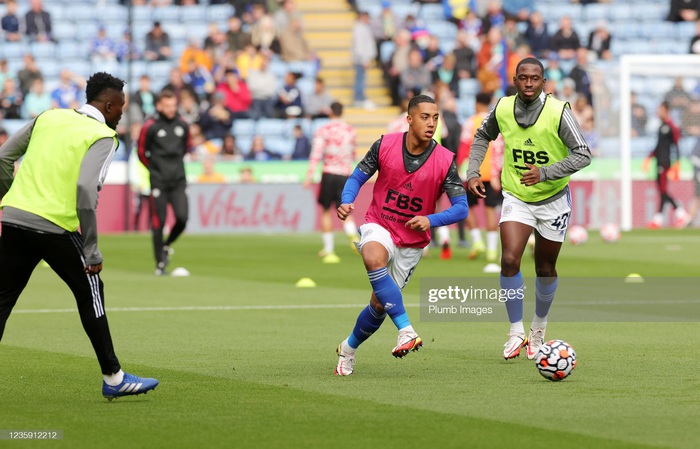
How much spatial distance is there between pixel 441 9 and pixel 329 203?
47.8ft

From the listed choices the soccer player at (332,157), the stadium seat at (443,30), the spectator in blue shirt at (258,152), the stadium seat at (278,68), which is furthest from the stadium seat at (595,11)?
the soccer player at (332,157)

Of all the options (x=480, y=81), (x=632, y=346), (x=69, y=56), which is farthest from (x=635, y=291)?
(x=69, y=56)

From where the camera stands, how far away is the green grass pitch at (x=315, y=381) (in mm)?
7566

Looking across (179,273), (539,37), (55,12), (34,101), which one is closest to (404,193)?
(179,273)

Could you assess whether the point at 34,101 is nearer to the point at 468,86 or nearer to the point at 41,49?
the point at 41,49

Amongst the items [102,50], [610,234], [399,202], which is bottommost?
[610,234]

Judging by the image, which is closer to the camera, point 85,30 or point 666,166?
point 666,166

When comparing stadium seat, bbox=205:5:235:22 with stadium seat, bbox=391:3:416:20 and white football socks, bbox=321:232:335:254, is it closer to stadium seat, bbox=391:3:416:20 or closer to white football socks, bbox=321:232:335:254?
stadium seat, bbox=391:3:416:20

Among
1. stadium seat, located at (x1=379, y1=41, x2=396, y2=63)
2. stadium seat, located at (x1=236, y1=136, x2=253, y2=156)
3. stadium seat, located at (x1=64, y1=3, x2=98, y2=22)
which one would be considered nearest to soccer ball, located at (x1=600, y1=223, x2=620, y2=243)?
stadium seat, located at (x1=236, y1=136, x2=253, y2=156)

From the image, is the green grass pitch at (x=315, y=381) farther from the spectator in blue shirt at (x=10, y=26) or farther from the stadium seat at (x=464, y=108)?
the spectator in blue shirt at (x=10, y=26)

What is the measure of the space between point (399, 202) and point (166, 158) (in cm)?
965

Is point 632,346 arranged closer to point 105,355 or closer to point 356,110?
point 105,355
